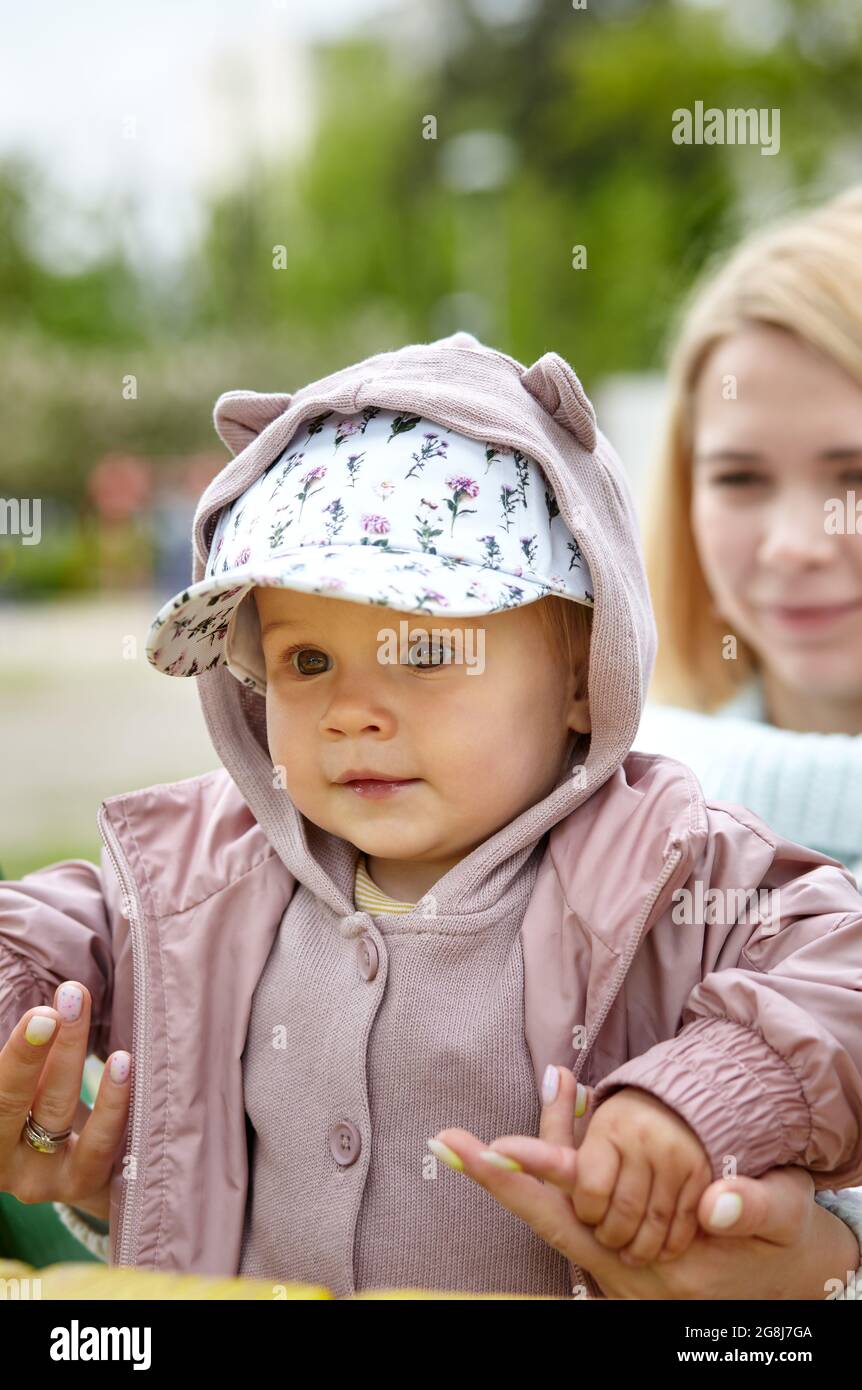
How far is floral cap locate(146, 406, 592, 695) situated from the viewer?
135 cm

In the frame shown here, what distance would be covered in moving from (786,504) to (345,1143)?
1264mm

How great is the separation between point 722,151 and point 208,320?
7812 mm

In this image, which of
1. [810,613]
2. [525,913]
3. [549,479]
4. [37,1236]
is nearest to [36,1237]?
[37,1236]

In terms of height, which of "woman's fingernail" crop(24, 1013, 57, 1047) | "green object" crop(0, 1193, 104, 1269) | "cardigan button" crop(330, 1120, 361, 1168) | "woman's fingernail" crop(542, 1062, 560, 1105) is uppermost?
"woman's fingernail" crop(24, 1013, 57, 1047)

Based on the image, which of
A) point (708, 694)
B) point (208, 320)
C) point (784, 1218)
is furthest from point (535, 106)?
point (784, 1218)

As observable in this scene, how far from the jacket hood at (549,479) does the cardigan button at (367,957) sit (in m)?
0.06

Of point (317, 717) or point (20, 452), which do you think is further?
point (20, 452)

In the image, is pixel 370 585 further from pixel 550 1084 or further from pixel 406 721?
pixel 550 1084

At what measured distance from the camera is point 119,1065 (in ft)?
4.75

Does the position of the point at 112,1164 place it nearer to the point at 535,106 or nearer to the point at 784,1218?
the point at 784,1218

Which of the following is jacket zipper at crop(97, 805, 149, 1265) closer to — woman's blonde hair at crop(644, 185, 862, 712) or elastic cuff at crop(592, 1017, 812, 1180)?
elastic cuff at crop(592, 1017, 812, 1180)

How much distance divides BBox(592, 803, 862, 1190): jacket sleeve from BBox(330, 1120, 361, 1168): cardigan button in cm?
27

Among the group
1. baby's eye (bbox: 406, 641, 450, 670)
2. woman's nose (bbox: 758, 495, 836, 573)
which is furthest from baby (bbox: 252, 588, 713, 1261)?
woman's nose (bbox: 758, 495, 836, 573)
